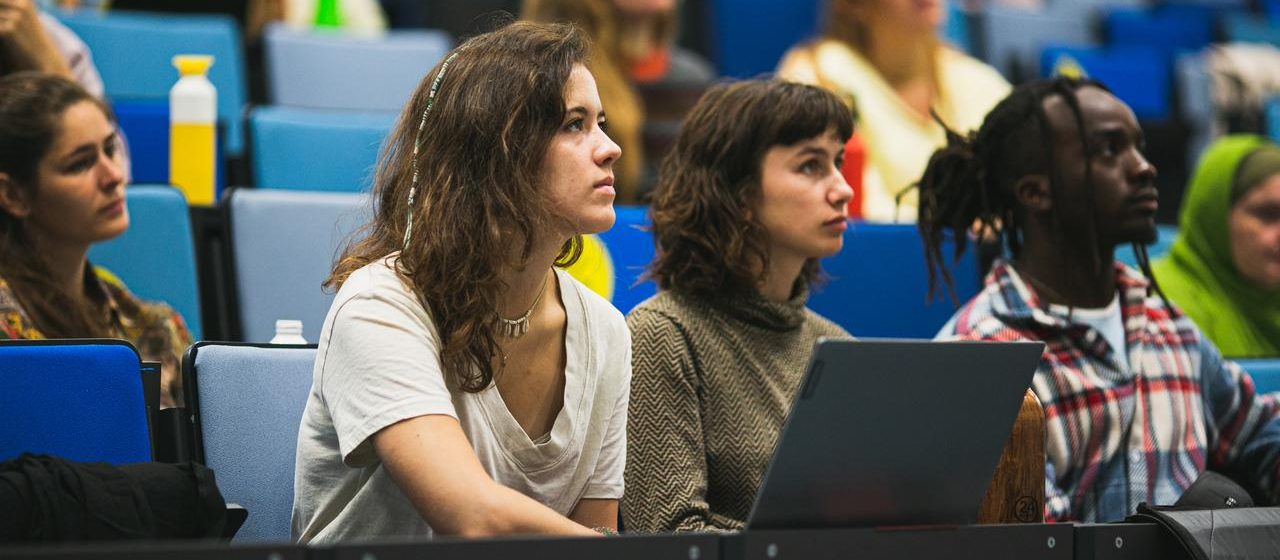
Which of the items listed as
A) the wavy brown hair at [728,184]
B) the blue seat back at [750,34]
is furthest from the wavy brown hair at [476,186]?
the blue seat back at [750,34]

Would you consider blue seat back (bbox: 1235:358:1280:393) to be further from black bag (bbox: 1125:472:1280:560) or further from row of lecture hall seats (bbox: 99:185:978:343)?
black bag (bbox: 1125:472:1280:560)

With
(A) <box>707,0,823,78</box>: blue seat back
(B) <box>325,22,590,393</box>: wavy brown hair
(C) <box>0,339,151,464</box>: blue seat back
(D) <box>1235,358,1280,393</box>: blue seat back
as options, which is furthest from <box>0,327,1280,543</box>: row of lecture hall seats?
(A) <box>707,0,823,78</box>: blue seat back

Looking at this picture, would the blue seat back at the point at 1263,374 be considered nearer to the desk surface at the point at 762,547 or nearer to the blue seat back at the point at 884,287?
the blue seat back at the point at 884,287

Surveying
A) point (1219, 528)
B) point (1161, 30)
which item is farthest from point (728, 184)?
point (1161, 30)

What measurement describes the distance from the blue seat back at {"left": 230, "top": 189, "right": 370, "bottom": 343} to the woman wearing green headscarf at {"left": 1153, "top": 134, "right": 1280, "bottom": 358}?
5.18 feet

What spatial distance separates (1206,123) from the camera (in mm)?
4859

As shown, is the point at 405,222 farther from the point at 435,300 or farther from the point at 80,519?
the point at 80,519

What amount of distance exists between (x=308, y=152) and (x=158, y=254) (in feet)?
1.82

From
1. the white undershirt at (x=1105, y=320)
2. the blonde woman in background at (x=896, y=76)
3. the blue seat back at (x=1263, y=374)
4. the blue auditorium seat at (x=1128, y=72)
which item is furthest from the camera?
the blue auditorium seat at (x=1128, y=72)

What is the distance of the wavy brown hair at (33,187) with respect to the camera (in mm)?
Answer: 2189

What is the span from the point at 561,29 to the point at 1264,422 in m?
1.31

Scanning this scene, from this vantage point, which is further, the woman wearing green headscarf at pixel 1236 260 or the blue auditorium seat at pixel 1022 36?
the blue auditorium seat at pixel 1022 36

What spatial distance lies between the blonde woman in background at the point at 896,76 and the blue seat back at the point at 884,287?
969mm

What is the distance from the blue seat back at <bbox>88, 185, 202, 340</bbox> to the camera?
2.44 m
